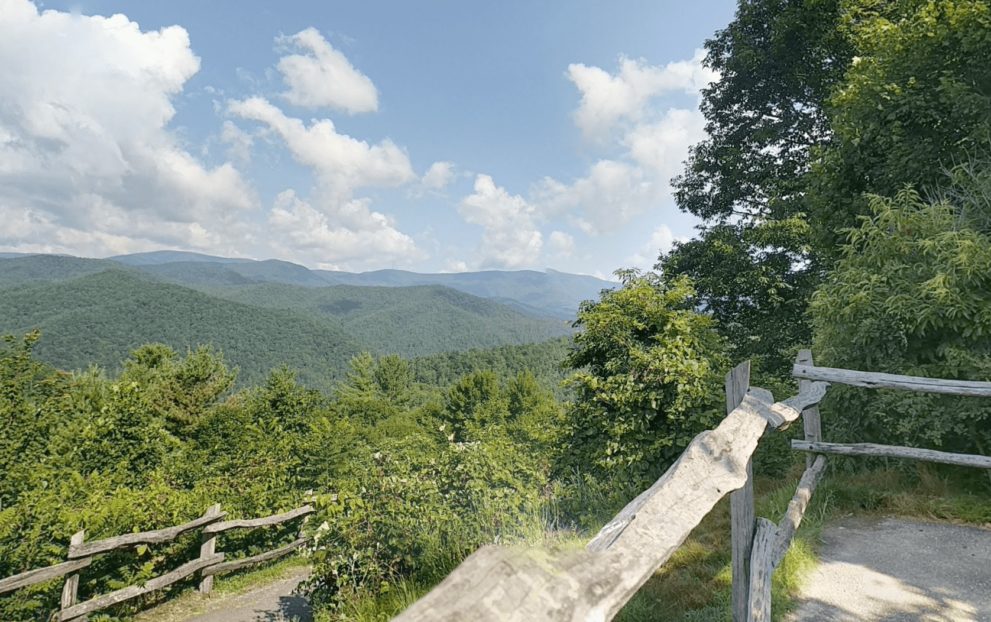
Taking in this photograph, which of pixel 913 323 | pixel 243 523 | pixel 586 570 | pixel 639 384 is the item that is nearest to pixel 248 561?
pixel 243 523

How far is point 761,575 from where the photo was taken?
2863 millimetres

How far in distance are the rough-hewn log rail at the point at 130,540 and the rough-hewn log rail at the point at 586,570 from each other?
31.0ft

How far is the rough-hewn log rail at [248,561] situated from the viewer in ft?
32.3

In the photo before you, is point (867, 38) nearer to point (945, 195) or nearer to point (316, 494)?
point (945, 195)

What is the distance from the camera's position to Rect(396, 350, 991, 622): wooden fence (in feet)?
3.15

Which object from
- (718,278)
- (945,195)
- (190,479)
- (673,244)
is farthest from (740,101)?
(190,479)

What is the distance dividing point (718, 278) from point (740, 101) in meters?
6.44

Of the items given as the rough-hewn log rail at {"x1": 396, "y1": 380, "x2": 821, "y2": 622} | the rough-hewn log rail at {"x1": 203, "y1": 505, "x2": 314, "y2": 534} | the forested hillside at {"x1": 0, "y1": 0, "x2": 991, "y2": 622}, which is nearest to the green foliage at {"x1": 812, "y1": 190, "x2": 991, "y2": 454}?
the forested hillside at {"x1": 0, "y1": 0, "x2": 991, "y2": 622}

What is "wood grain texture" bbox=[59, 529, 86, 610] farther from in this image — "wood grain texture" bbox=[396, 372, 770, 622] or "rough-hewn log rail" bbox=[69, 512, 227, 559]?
"wood grain texture" bbox=[396, 372, 770, 622]

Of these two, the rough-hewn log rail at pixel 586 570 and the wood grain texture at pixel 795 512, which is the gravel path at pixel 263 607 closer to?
the wood grain texture at pixel 795 512

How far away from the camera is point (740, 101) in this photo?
15.8 m

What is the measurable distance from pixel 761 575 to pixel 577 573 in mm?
2398

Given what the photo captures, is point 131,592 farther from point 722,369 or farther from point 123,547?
point 722,369

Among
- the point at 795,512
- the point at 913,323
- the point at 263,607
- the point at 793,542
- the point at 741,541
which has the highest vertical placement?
the point at 913,323
